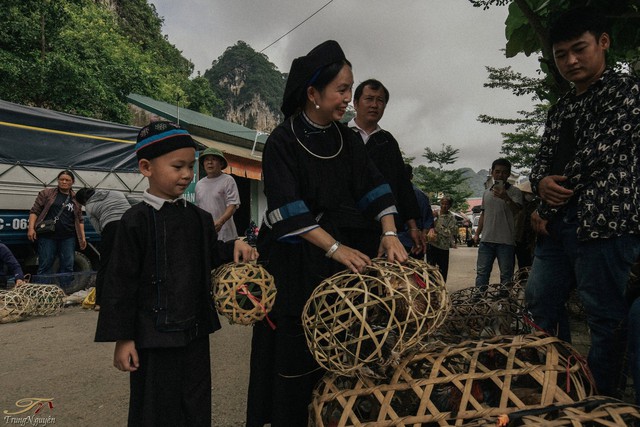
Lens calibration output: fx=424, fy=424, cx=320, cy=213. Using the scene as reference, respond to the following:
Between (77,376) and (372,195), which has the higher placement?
(372,195)

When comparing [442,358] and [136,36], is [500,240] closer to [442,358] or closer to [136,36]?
[442,358]

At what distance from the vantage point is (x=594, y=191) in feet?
6.04

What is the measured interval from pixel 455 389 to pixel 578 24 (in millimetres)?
1657

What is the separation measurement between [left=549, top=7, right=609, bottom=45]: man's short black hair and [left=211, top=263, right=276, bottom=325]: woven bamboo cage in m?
1.70

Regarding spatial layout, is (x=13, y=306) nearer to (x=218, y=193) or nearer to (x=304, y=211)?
(x=218, y=193)

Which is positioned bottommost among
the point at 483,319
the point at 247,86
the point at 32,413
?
the point at 32,413

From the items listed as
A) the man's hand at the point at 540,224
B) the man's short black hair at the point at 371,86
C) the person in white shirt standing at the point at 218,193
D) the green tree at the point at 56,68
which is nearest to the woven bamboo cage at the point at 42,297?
the person in white shirt standing at the point at 218,193

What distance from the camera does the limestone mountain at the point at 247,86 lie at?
163 feet

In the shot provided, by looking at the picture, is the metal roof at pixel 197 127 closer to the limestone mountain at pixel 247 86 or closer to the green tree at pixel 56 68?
the green tree at pixel 56 68

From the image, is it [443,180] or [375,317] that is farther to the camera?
[443,180]

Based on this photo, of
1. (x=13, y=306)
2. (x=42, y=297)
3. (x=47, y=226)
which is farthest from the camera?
(x=47, y=226)

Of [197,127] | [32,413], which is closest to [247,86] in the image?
[197,127]

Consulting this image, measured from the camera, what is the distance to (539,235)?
2.21m

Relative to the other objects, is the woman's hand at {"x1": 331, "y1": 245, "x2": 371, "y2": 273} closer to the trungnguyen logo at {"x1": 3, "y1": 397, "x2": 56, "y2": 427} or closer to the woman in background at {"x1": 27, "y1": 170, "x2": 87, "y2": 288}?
the trungnguyen logo at {"x1": 3, "y1": 397, "x2": 56, "y2": 427}
